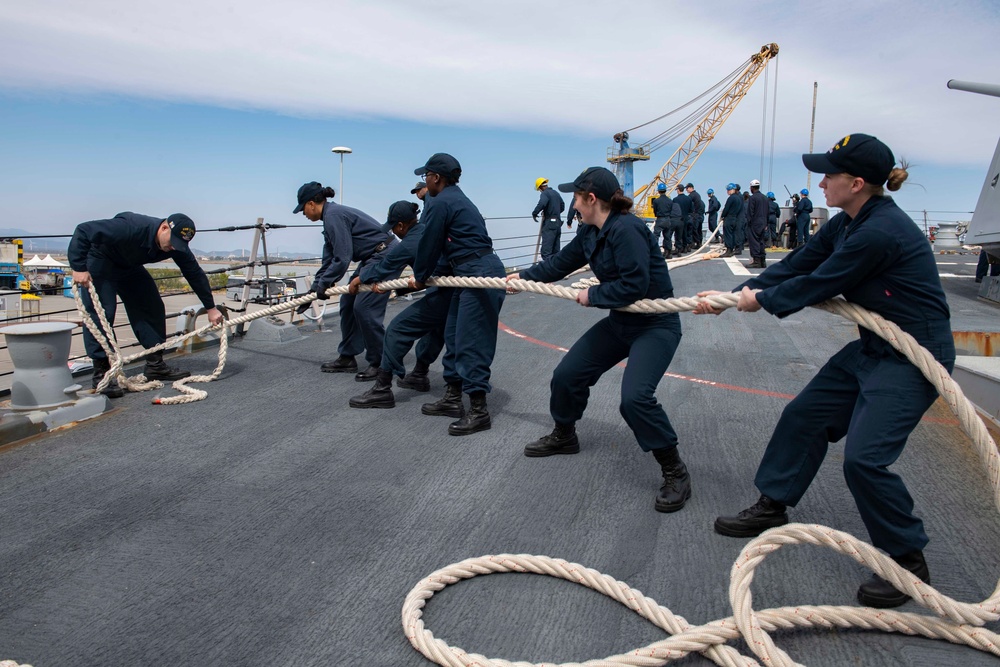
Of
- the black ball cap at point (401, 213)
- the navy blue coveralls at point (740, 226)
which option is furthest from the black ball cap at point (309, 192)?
the navy blue coveralls at point (740, 226)

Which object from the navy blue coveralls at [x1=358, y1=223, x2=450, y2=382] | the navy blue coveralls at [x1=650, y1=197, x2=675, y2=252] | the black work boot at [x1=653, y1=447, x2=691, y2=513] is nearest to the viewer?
the black work boot at [x1=653, y1=447, x2=691, y2=513]

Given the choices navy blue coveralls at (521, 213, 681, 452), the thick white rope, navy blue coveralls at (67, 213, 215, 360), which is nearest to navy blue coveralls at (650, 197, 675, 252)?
→ navy blue coveralls at (67, 213, 215, 360)

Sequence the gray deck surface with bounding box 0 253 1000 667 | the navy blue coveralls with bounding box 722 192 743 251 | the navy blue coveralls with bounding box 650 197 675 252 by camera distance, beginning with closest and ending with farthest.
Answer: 1. the gray deck surface with bounding box 0 253 1000 667
2. the navy blue coveralls with bounding box 722 192 743 251
3. the navy blue coveralls with bounding box 650 197 675 252

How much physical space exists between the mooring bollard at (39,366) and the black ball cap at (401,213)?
8.21 ft

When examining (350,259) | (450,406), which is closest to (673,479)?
(450,406)

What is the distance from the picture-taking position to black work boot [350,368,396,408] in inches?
210

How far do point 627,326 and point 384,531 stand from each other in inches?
63.0

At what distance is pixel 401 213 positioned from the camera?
6012 millimetres

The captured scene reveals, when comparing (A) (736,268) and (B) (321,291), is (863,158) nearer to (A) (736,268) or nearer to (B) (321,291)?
(B) (321,291)

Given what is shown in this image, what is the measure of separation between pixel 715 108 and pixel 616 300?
60325 millimetres

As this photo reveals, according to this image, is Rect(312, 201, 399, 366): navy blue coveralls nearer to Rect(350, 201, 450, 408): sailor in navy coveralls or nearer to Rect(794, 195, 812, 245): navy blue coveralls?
Rect(350, 201, 450, 408): sailor in navy coveralls

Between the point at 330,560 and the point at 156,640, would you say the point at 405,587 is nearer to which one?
the point at 330,560

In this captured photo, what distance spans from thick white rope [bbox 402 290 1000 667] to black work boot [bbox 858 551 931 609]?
112 mm

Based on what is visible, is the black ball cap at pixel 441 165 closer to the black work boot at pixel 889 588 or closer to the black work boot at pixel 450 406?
the black work boot at pixel 450 406
